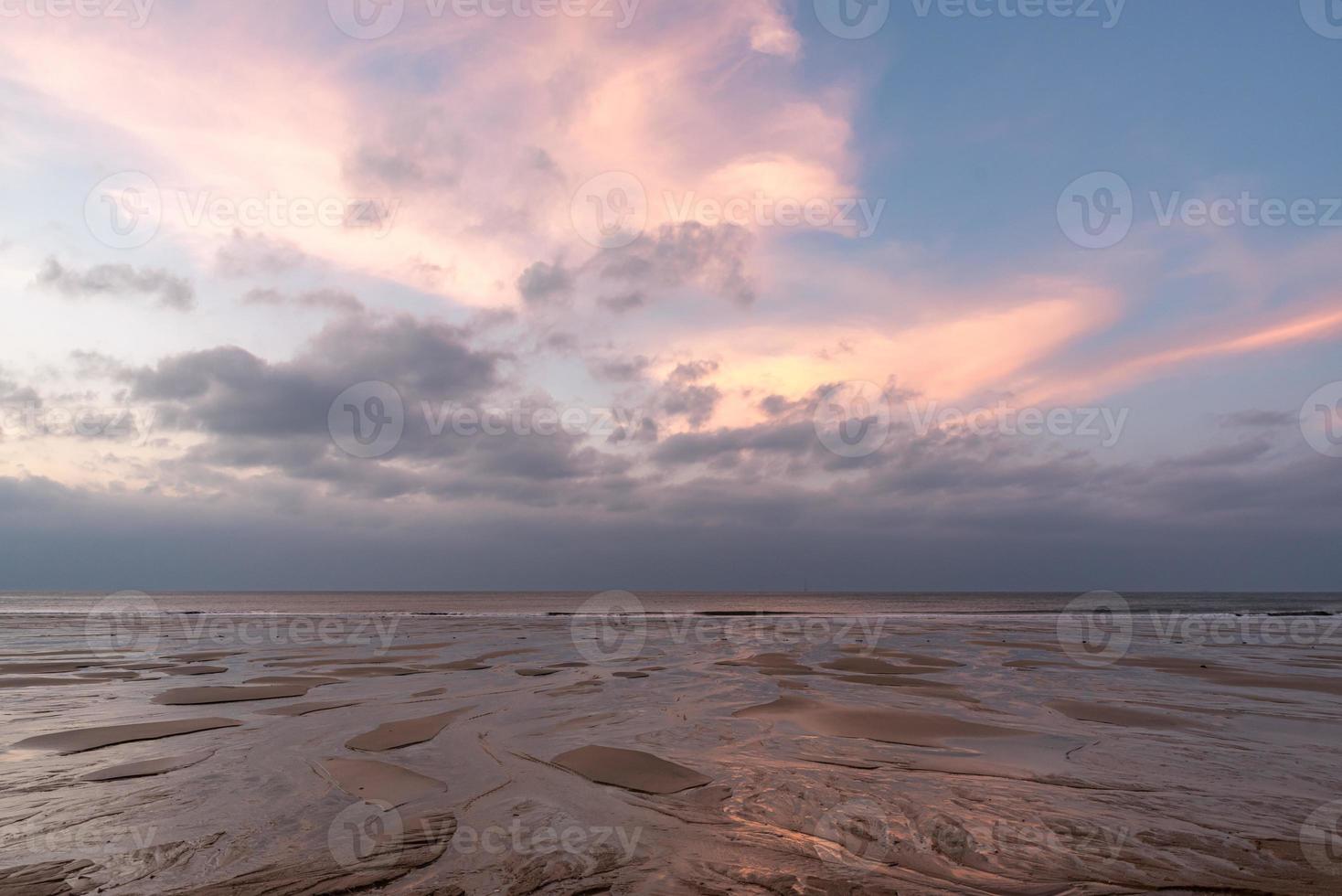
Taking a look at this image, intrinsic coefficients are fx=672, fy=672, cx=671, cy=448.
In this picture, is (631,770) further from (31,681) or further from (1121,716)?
(31,681)

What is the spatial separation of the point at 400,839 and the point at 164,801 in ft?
12.4

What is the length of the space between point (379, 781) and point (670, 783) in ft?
13.6

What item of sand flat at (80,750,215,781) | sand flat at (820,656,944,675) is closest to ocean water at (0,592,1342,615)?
sand flat at (820,656,944,675)

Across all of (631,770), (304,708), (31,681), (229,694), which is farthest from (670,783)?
(31,681)

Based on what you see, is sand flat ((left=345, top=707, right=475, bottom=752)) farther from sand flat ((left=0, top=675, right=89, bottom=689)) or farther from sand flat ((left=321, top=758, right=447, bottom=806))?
sand flat ((left=0, top=675, right=89, bottom=689))

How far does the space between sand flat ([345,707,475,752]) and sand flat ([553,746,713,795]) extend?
3.11 metres

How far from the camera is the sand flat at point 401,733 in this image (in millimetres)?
11781

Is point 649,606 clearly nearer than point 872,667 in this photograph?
No

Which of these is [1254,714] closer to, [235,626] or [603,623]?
[603,623]

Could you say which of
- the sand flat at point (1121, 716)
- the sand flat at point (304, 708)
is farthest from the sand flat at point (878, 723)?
the sand flat at point (304, 708)

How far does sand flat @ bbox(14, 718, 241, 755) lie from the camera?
11.7 m

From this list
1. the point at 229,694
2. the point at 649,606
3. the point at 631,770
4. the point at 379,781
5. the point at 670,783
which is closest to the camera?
the point at 670,783

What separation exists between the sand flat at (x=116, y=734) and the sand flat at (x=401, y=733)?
3.21 meters

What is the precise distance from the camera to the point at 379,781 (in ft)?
31.4
